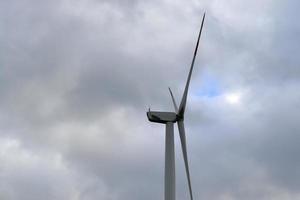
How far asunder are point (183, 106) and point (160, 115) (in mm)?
3331

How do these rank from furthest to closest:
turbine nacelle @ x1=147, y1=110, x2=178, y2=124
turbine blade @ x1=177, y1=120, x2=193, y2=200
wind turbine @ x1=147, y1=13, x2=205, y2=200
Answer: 1. turbine nacelle @ x1=147, y1=110, x2=178, y2=124
2. turbine blade @ x1=177, y1=120, x2=193, y2=200
3. wind turbine @ x1=147, y1=13, x2=205, y2=200

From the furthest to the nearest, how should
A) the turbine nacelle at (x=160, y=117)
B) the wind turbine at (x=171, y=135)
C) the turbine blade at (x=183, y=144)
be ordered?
1. the turbine nacelle at (x=160, y=117)
2. the turbine blade at (x=183, y=144)
3. the wind turbine at (x=171, y=135)

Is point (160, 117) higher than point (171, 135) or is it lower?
higher

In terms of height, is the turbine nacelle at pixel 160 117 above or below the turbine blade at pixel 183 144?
above

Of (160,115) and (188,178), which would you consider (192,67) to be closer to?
(160,115)

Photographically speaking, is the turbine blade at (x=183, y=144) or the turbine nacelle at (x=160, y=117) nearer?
the turbine blade at (x=183, y=144)

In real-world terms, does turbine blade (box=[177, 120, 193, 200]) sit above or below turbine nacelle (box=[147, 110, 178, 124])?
below

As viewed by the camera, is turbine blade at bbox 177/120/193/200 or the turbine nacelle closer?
turbine blade at bbox 177/120/193/200

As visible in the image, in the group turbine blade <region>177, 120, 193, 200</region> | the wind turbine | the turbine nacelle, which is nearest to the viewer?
the wind turbine

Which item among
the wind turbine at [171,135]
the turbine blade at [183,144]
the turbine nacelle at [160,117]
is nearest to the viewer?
the wind turbine at [171,135]

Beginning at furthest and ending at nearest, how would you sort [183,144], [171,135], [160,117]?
[160,117] → [183,144] → [171,135]

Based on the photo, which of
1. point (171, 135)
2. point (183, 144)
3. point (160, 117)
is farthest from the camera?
point (160, 117)

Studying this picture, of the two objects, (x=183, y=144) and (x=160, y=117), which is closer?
(x=183, y=144)

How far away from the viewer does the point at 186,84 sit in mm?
66312
